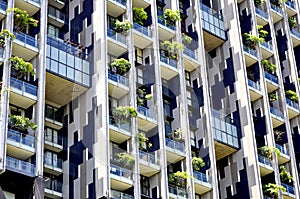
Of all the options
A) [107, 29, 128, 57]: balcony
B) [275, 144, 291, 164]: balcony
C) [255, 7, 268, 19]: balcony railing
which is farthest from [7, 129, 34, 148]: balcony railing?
[255, 7, 268, 19]: balcony railing

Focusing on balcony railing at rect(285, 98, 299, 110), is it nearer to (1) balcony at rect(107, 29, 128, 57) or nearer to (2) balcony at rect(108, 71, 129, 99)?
(1) balcony at rect(107, 29, 128, 57)

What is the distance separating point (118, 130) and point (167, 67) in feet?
25.2

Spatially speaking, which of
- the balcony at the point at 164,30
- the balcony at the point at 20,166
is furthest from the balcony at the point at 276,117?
the balcony at the point at 20,166

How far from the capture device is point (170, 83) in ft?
173

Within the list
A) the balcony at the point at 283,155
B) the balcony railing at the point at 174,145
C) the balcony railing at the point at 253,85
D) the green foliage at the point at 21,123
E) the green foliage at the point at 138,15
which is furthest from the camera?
the balcony railing at the point at 253,85

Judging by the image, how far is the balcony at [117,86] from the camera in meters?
47.9

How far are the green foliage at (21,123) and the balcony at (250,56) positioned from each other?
72.7 feet

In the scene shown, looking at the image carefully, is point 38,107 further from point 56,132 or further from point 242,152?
point 242,152

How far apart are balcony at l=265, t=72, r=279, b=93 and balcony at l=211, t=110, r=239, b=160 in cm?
638

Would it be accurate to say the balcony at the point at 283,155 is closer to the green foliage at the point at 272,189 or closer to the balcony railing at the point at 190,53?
the green foliage at the point at 272,189

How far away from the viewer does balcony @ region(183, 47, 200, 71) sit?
54219 millimetres

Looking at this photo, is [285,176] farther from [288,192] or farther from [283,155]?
[283,155]

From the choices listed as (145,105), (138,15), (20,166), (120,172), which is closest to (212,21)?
(138,15)

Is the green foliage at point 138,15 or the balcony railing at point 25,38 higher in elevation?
the green foliage at point 138,15
